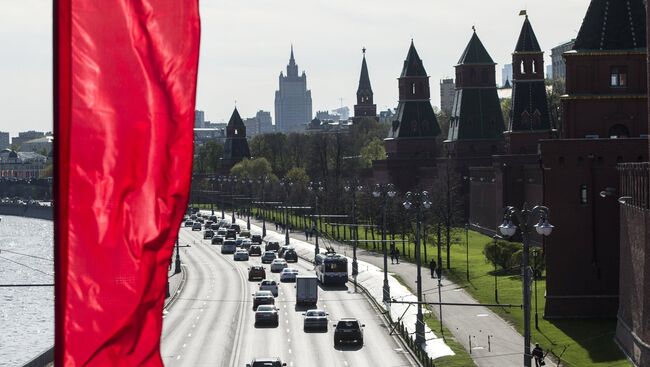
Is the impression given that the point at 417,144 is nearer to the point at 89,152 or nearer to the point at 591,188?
the point at 591,188

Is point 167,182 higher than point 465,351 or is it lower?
higher

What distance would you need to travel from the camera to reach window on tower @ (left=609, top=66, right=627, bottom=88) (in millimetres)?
67375

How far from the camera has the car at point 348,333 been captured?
196 feet

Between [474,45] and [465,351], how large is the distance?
92045 millimetres

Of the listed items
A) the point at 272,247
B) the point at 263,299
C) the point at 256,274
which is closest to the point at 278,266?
the point at 256,274

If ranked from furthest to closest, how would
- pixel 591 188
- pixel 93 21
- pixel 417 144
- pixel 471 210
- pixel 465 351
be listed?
1. pixel 417 144
2. pixel 471 210
3. pixel 591 188
4. pixel 465 351
5. pixel 93 21

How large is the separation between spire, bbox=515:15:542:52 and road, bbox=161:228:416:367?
31.0 meters

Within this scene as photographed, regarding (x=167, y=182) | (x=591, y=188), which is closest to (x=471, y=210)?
(x=591, y=188)

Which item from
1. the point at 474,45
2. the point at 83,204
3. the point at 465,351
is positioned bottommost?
the point at 465,351

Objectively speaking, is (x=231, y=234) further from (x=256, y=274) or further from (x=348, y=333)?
(x=348, y=333)

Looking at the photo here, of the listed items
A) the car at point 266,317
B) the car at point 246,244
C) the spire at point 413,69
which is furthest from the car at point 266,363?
the spire at point 413,69

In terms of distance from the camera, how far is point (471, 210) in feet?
428

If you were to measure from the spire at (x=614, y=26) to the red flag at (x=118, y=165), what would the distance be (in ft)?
198

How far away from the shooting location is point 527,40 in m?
120
